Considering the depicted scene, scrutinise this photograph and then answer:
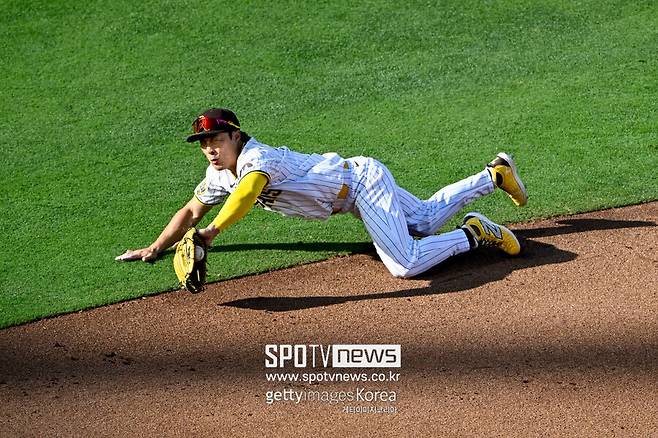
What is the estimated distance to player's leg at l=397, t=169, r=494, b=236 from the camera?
5.96 meters

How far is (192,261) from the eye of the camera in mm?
5164

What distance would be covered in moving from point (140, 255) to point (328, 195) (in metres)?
1.19

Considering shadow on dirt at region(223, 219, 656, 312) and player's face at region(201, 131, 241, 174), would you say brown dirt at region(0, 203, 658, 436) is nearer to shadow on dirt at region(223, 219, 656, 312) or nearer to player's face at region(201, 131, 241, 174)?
shadow on dirt at region(223, 219, 656, 312)

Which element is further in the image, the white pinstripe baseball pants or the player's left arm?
the white pinstripe baseball pants

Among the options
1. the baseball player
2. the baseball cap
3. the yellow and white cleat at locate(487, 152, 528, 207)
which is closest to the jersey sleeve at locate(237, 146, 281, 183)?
the baseball player

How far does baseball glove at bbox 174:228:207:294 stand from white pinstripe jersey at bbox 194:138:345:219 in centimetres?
39

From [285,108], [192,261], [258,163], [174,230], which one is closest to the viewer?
[192,261]

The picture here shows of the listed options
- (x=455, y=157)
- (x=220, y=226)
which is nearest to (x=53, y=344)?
(x=220, y=226)

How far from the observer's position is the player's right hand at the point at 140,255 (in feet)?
19.7

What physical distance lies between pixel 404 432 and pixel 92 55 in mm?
5185

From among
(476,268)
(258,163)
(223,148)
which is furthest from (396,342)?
(223,148)

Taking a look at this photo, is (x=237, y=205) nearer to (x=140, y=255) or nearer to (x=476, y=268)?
(x=140, y=255)

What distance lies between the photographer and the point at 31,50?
8680 mm

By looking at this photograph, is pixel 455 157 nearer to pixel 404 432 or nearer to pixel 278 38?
pixel 278 38
